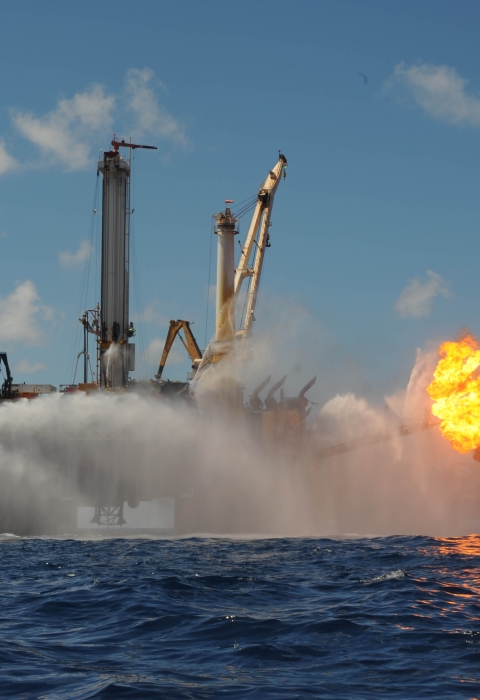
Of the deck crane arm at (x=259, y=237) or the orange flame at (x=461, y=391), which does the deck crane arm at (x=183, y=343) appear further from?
the orange flame at (x=461, y=391)

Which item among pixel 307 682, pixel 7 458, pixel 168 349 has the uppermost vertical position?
pixel 168 349

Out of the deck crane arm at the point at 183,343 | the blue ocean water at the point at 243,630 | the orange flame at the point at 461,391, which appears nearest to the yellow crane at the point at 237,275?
the deck crane arm at the point at 183,343

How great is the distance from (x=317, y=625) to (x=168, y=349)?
260 feet

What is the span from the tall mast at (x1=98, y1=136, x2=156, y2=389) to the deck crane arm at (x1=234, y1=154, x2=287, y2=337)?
13761 mm

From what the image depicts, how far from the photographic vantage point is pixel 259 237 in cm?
9812

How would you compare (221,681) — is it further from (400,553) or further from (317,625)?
(400,553)

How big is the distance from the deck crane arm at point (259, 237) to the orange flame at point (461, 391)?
1456 inches

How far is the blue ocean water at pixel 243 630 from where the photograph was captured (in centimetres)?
1526

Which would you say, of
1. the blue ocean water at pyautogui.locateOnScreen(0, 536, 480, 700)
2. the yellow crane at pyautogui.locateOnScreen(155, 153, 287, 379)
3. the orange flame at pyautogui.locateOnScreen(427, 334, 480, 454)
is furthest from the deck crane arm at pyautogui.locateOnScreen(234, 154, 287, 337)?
the blue ocean water at pyautogui.locateOnScreen(0, 536, 480, 700)

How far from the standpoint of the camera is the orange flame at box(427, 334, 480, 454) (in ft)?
194

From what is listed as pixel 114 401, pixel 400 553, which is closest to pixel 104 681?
pixel 400 553

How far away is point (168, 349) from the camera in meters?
98.5

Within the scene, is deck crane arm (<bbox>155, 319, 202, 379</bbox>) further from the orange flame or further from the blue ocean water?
the blue ocean water

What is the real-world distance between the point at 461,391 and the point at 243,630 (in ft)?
144
